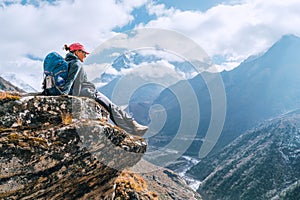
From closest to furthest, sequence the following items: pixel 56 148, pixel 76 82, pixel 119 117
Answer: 1. pixel 56 148
2. pixel 76 82
3. pixel 119 117

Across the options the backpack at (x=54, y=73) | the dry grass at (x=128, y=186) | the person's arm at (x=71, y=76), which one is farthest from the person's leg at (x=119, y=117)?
the dry grass at (x=128, y=186)

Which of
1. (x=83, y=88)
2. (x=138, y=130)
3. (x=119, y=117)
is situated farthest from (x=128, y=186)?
(x=83, y=88)

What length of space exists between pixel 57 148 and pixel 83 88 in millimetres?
3036

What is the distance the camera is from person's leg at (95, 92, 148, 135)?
37.1ft

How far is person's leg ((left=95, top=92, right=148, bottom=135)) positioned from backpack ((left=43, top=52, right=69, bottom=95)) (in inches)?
58.3

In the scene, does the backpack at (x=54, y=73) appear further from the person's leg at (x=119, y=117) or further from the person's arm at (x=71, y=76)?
the person's leg at (x=119, y=117)

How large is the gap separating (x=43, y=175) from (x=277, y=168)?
202 metres

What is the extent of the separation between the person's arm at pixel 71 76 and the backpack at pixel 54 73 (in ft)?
0.39

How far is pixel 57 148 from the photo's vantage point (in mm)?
8797

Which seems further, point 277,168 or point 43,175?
point 277,168

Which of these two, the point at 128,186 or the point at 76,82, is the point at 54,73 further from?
the point at 128,186

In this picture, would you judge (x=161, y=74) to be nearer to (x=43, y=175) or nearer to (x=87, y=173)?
(x=87, y=173)

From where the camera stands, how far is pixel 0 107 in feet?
27.8

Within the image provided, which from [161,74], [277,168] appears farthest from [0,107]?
[277,168]
